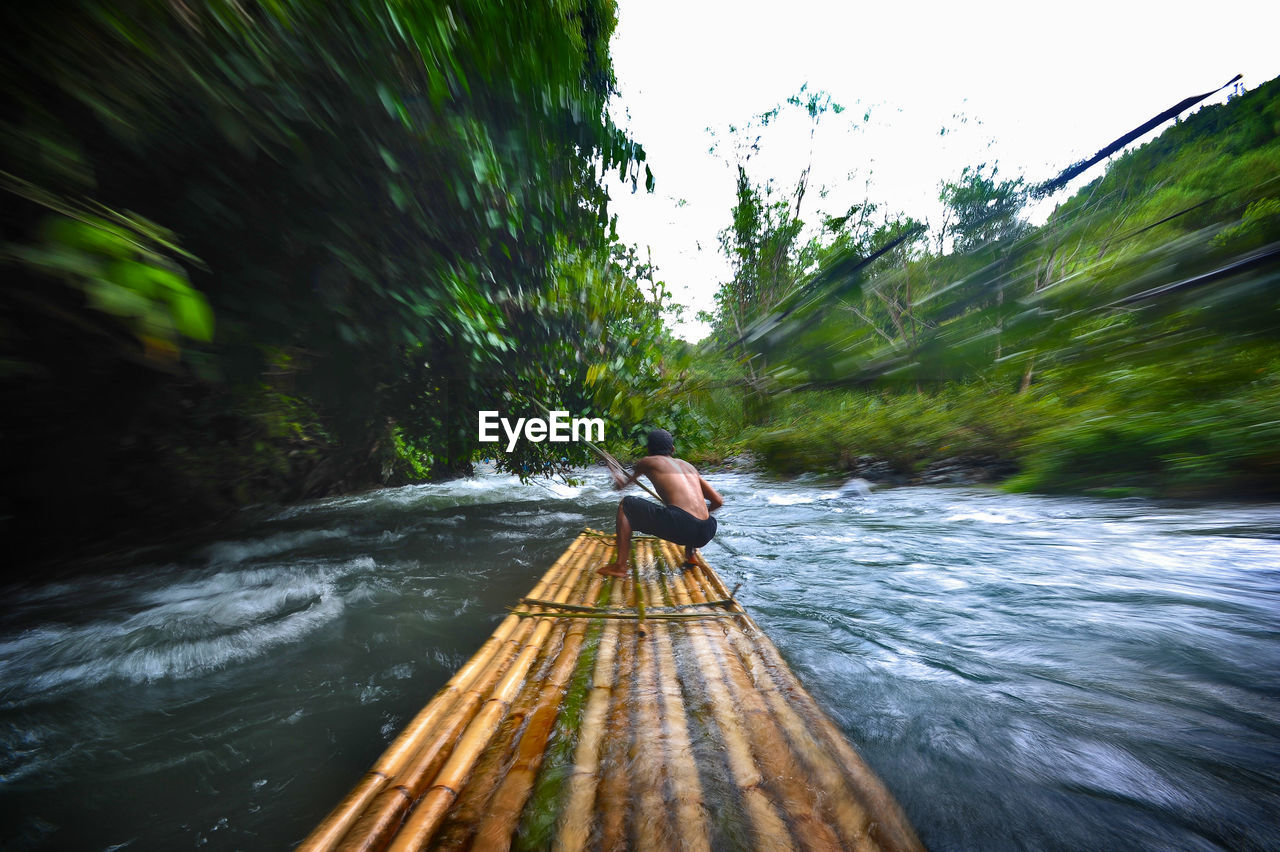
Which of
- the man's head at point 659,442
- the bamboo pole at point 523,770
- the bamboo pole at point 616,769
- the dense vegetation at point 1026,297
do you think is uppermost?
the dense vegetation at point 1026,297

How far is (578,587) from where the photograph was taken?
2.69 meters

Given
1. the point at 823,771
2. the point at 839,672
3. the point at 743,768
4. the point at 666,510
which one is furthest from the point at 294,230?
the point at 839,672

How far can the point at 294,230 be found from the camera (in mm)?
1625

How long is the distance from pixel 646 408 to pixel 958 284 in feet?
9.17

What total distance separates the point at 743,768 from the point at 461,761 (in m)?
0.73

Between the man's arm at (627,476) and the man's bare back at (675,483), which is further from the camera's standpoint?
the man's arm at (627,476)

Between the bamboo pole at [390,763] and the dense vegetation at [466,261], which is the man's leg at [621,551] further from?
the bamboo pole at [390,763]

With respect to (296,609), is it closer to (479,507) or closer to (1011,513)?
(479,507)

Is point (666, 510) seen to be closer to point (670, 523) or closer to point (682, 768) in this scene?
point (670, 523)

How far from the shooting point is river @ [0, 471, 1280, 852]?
1.29 metres

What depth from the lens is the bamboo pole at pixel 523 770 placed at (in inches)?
35.6

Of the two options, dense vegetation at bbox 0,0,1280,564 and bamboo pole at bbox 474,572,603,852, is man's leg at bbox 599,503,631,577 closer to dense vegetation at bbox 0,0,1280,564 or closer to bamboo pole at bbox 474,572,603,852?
dense vegetation at bbox 0,0,1280,564

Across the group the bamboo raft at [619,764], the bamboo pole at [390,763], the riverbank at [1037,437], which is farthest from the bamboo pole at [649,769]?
the riverbank at [1037,437]

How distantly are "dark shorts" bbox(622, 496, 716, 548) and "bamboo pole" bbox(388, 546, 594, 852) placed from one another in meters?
1.57
